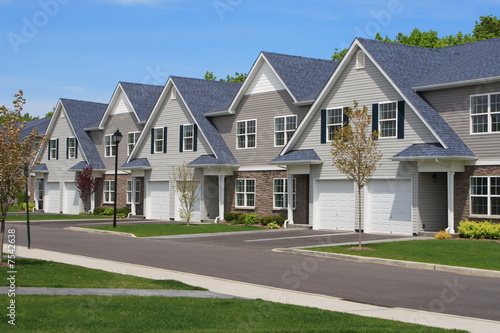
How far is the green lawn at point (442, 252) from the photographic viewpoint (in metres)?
20.7

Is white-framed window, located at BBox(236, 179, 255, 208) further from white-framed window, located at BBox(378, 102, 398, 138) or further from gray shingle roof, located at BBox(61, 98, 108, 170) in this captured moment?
gray shingle roof, located at BBox(61, 98, 108, 170)

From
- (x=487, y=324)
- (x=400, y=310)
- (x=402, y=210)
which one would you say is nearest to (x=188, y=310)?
(x=400, y=310)

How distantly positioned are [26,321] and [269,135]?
28837 millimetres

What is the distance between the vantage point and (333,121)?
1315 inches

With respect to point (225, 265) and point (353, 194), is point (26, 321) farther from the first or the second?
point (353, 194)

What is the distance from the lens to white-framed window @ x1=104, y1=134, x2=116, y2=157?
52.5 m

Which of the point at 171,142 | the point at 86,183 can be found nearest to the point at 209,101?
the point at 171,142

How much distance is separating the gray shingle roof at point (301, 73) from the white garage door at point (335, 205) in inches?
189

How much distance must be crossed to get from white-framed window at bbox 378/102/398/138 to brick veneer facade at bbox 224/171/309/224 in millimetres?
6090

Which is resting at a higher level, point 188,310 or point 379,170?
point 379,170

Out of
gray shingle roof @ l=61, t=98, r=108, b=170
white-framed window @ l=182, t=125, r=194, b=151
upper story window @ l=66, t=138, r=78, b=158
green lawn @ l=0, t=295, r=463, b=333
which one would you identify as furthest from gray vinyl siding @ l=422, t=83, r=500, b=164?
upper story window @ l=66, t=138, r=78, b=158

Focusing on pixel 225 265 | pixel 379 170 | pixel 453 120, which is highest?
pixel 453 120

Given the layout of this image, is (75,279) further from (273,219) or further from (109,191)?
(109,191)

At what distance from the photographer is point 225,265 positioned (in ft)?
66.0
